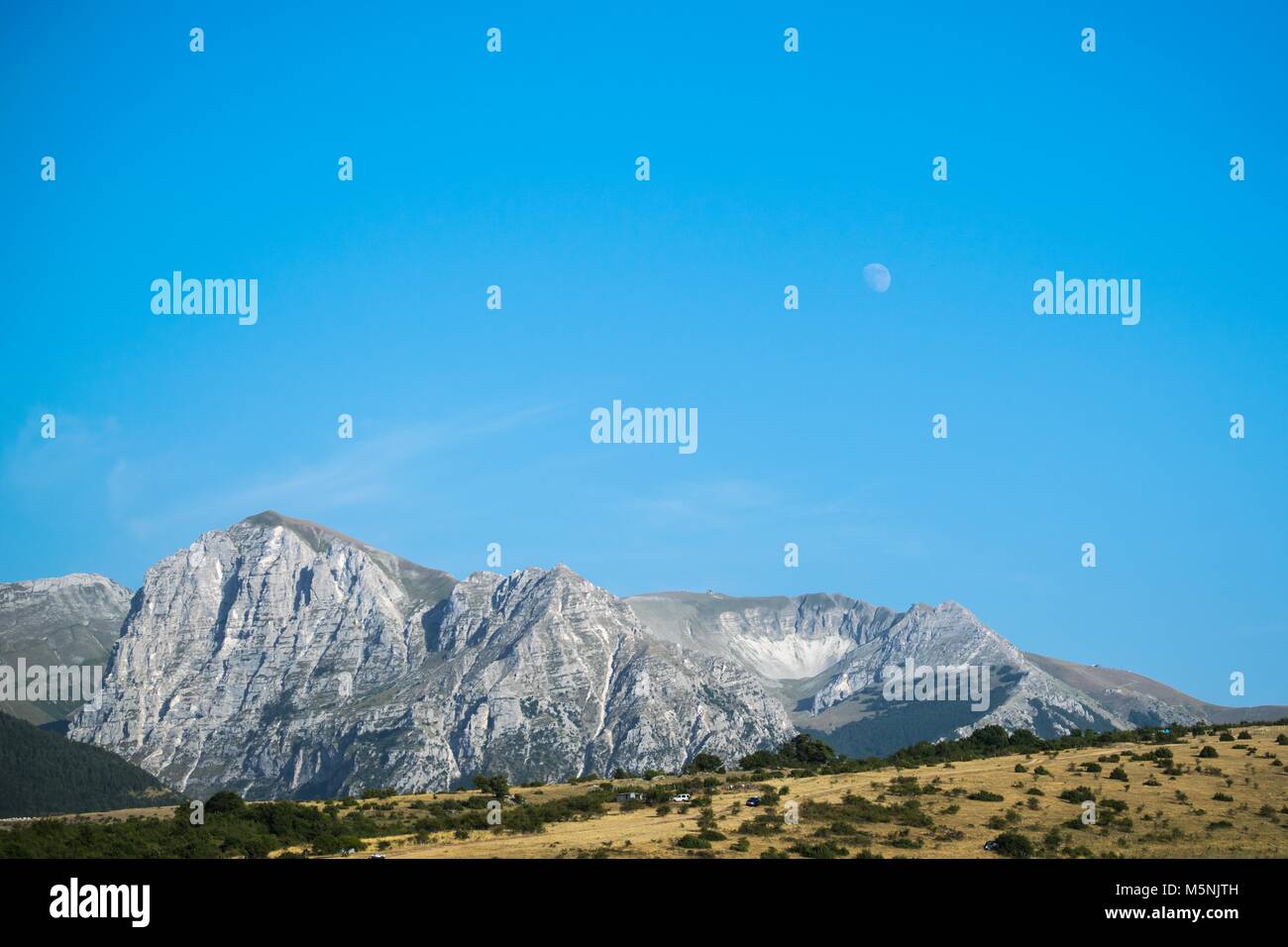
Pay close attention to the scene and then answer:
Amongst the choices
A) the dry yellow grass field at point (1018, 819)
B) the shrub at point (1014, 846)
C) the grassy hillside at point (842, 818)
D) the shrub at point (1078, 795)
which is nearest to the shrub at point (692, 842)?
the grassy hillside at point (842, 818)

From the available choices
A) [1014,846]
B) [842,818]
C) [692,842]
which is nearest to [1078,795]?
[1014,846]

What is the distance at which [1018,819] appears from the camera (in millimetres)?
83500

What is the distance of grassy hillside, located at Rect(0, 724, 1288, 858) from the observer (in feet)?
253

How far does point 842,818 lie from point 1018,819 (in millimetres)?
11101

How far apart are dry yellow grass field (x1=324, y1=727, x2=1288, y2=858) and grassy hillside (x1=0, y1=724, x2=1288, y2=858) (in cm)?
17

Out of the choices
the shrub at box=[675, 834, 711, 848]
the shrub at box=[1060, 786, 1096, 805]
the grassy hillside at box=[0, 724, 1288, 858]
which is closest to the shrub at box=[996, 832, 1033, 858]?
the grassy hillside at box=[0, 724, 1288, 858]

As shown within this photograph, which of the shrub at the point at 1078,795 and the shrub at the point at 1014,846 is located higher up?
the shrub at the point at 1078,795

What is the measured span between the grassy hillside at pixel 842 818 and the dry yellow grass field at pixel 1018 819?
0.17 meters

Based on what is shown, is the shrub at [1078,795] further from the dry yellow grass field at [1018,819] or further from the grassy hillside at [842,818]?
the dry yellow grass field at [1018,819]

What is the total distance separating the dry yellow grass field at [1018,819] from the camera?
76.0m

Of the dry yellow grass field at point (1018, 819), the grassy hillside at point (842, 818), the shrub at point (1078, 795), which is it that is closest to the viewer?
the dry yellow grass field at point (1018, 819)

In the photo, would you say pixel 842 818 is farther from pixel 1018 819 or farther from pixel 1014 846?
pixel 1014 846
